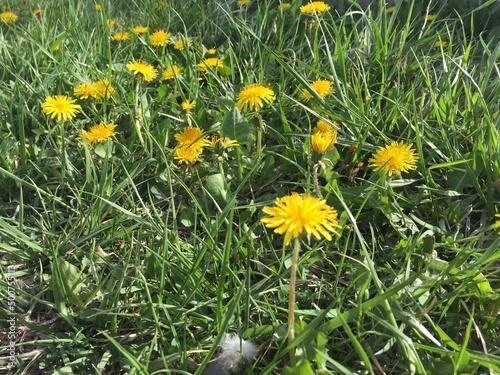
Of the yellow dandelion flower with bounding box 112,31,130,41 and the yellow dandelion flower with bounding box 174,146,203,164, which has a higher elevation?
the yellow dandelion flower with bounding box 112,31,130,41

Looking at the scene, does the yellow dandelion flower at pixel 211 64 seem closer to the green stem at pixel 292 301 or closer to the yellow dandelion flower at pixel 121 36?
the yellow dandelion flower at pixel 121 36

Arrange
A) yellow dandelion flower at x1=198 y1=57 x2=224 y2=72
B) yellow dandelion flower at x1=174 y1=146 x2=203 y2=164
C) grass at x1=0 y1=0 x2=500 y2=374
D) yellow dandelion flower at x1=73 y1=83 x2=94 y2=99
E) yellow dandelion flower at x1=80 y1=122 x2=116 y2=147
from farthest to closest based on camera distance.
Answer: yellow dandelion flower at x1=198 y1=57 x2=224 y2=72
yellow dandelion flower at x1=73 y1=83 x2=94 y2=99
yellow dandelion flower at x1=80 y1=122 x2=116 y2=147
yellow dandelion flower at x1=174 y1=146 x2=203 y2=164
grass at x1=0 y1=0 x2=500 y2=374

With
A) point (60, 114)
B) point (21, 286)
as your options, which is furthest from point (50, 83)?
point (21, 286)

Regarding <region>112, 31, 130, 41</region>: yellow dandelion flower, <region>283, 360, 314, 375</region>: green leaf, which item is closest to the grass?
<region>283, 360, 314, 375</region>: green leaf

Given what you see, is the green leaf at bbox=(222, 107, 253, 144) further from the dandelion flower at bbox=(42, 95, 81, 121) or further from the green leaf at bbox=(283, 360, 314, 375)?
the green leaf at bbox=(283, 360, 314, 375)

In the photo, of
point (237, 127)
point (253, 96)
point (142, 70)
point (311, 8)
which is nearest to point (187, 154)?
point (237, 127)

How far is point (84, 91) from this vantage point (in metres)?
1.61

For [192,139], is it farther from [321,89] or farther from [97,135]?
[321,89]

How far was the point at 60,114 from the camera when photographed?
4.85 ft

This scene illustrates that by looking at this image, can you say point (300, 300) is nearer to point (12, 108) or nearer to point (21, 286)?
point (21, 286)

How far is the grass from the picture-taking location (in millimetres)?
982

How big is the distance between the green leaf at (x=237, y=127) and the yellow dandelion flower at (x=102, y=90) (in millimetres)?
451

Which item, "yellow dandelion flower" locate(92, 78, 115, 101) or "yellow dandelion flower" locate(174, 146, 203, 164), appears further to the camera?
"yellow dandelion flower" locate(92, 78, 115, 101)

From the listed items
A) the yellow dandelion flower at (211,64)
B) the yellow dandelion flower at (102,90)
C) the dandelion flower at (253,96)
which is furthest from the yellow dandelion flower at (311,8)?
the yellow dandelion flower at (102,90)
